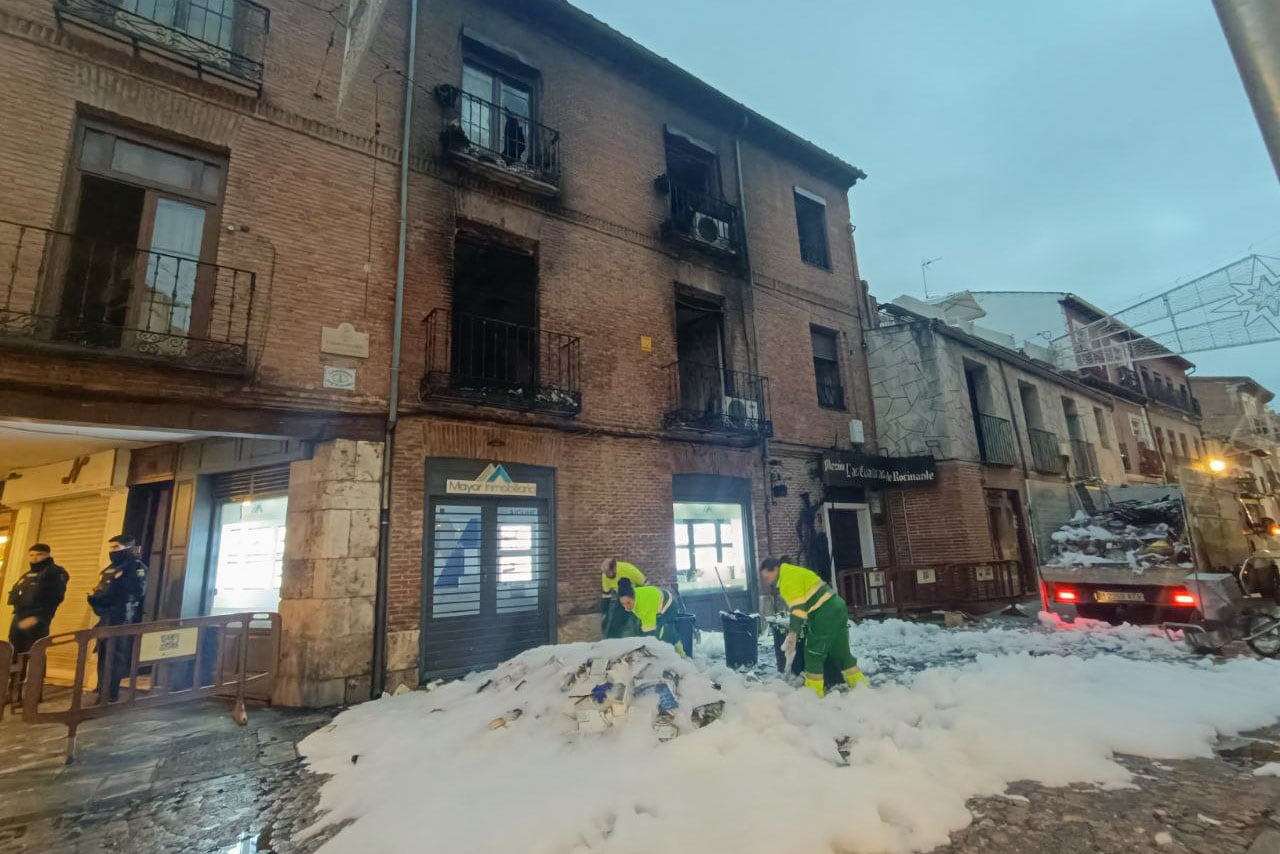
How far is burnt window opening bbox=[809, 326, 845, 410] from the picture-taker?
1445 centimetres

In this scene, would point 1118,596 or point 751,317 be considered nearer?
point 1118,596

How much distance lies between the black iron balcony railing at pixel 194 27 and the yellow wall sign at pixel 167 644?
6.88m

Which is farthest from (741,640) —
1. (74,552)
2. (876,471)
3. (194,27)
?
(194,27)

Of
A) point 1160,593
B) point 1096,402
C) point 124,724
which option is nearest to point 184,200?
point 124,724

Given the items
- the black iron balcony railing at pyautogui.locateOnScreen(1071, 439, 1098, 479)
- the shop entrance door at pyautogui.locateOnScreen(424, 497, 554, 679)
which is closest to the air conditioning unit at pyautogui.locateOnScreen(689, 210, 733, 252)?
the shop entrance door at pyautogui.locateOnScreen(424, 497, 554, 679)

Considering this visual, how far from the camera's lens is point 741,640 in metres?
8.29

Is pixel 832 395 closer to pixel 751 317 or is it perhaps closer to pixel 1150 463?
pixel 751 317

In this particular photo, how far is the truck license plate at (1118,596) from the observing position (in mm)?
8297

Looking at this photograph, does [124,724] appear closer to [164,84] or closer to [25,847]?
[25,847]

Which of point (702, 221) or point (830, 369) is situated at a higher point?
point (702, 221)

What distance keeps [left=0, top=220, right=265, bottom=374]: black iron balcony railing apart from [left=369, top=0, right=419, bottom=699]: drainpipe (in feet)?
5.58

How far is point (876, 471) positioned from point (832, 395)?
7.39 feet

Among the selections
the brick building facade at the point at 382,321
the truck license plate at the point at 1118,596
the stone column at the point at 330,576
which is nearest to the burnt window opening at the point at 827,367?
the brick building facade at the point at 382,321

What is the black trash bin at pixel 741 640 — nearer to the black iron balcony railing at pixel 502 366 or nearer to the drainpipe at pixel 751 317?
the drainpipe at pixel 751 317
